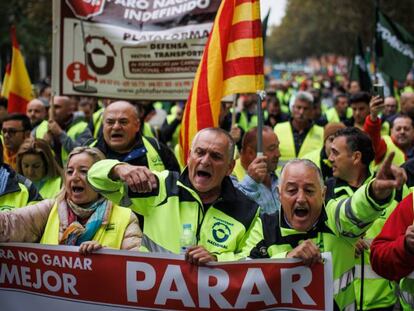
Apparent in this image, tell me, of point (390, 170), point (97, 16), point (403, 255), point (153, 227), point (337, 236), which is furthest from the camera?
point (97, 16)

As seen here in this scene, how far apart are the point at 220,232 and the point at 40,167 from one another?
9.95ft

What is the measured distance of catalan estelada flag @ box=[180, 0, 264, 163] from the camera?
19.3 feet

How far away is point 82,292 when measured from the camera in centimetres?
424

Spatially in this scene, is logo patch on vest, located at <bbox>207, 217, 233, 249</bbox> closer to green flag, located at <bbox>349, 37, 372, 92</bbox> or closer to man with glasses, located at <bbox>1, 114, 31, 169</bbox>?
man with glasses, located at <bbox>1, 114, 31, 169</bbox>

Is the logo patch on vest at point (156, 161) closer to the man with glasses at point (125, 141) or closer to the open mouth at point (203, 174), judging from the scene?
the man with glasses at point (125, 141)

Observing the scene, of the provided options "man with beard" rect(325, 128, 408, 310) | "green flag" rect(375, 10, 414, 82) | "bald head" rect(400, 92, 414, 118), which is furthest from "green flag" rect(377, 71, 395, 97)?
"man with beard" rect(325, 128, 408, 310)

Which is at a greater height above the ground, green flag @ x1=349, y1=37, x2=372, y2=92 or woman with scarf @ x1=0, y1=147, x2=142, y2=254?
green flag @ x1=349, y1=37, x2=372, y2=92

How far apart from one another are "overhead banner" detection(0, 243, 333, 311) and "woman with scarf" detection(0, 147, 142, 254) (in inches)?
4.2

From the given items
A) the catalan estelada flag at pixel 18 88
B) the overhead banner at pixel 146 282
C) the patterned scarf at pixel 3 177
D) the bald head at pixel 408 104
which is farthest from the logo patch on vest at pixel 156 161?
the bald head at pixel 408 104

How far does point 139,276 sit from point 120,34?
14.2 ft

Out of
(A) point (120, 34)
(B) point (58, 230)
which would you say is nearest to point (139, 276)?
(B) point (58, 230)

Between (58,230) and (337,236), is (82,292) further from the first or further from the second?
(337,236)

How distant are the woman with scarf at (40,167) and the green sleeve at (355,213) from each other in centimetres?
333

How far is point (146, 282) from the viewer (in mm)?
4141
